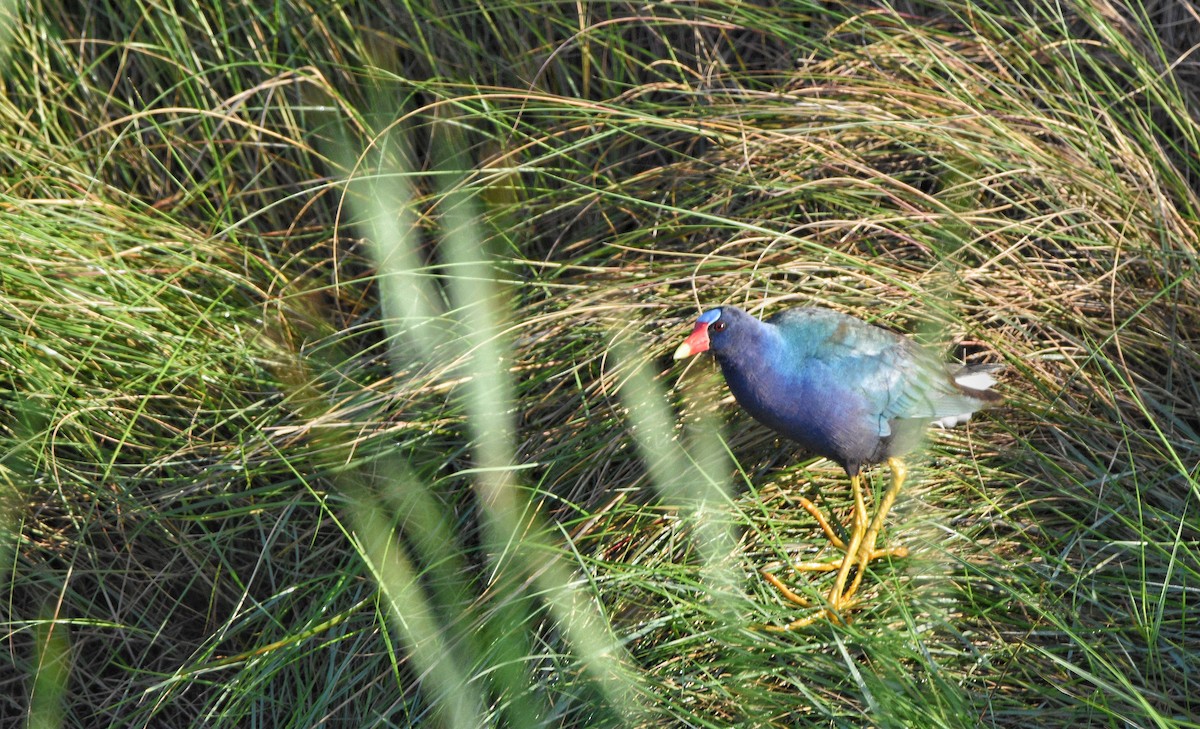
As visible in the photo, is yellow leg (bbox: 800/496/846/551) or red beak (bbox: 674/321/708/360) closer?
red beak (bbox: 674/321/708/360)

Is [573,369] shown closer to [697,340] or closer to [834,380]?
[697,340]

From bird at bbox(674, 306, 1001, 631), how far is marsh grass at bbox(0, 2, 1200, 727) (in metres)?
0.10

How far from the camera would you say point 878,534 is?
99.8 inches

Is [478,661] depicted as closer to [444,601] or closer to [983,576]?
[444,601]

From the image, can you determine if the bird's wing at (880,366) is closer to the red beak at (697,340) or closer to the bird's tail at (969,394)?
the bird's tail at (969,394)

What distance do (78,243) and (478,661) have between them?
5.31ft

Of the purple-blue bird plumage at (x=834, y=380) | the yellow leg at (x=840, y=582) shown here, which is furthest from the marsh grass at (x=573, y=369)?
the purple-blue bird plumage at (x=834, y=380)

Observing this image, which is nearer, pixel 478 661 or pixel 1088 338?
pixel 478 661

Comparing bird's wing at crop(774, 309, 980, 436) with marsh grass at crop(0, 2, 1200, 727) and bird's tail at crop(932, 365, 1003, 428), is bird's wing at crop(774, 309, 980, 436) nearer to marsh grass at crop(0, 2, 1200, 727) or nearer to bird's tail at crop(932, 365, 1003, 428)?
bird's tail at crop(932, 365, 1003, 428)

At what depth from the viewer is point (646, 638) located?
2371 millimetres

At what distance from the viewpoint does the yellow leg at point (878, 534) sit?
2408 mm

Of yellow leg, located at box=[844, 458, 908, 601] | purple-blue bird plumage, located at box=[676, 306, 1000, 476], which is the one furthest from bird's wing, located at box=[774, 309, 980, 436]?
yellow leg, located at box=[844, 458, 908, 601]

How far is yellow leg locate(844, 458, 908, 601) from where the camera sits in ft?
7.90

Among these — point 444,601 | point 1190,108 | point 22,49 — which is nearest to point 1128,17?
point 1190,108
